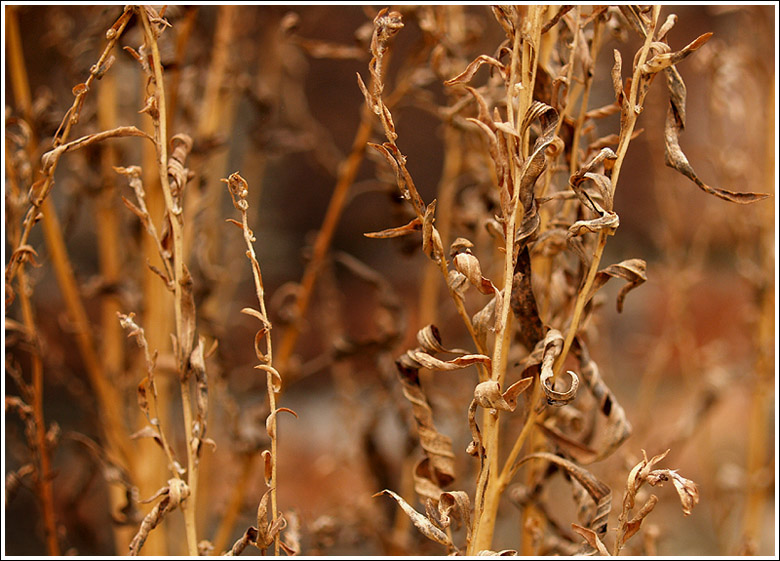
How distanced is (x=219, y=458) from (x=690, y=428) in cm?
46

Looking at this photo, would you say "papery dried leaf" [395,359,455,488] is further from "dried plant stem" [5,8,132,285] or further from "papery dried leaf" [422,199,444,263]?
"dried plant stem" [5,8,132,285]

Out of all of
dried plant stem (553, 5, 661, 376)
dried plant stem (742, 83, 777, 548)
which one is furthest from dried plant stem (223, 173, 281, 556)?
dried plant stem (742, 83, 777, 548)

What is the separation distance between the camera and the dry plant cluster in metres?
0.24

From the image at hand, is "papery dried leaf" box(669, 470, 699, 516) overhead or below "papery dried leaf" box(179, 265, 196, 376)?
below

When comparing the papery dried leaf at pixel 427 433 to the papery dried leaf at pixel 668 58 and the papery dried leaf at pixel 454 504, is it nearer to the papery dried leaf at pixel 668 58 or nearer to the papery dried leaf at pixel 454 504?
the papery dried leaf at pixel 454 504

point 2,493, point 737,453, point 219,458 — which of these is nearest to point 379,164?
point 2,493

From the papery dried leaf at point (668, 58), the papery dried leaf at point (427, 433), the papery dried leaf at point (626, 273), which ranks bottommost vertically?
the papery dried leaf at point (427, 433)

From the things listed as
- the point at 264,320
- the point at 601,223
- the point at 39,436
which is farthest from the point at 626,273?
the point at 39,436

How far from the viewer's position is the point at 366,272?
1.37 feet

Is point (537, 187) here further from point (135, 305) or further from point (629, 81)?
point (135, 305)

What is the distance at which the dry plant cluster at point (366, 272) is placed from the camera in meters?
0.24

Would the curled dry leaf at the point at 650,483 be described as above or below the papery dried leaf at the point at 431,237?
below

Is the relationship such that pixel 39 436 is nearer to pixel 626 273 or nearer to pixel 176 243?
pixel 176 243

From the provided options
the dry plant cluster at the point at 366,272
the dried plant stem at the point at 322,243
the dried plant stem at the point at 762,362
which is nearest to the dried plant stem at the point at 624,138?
the dry plant cluster at the point at 366,272
